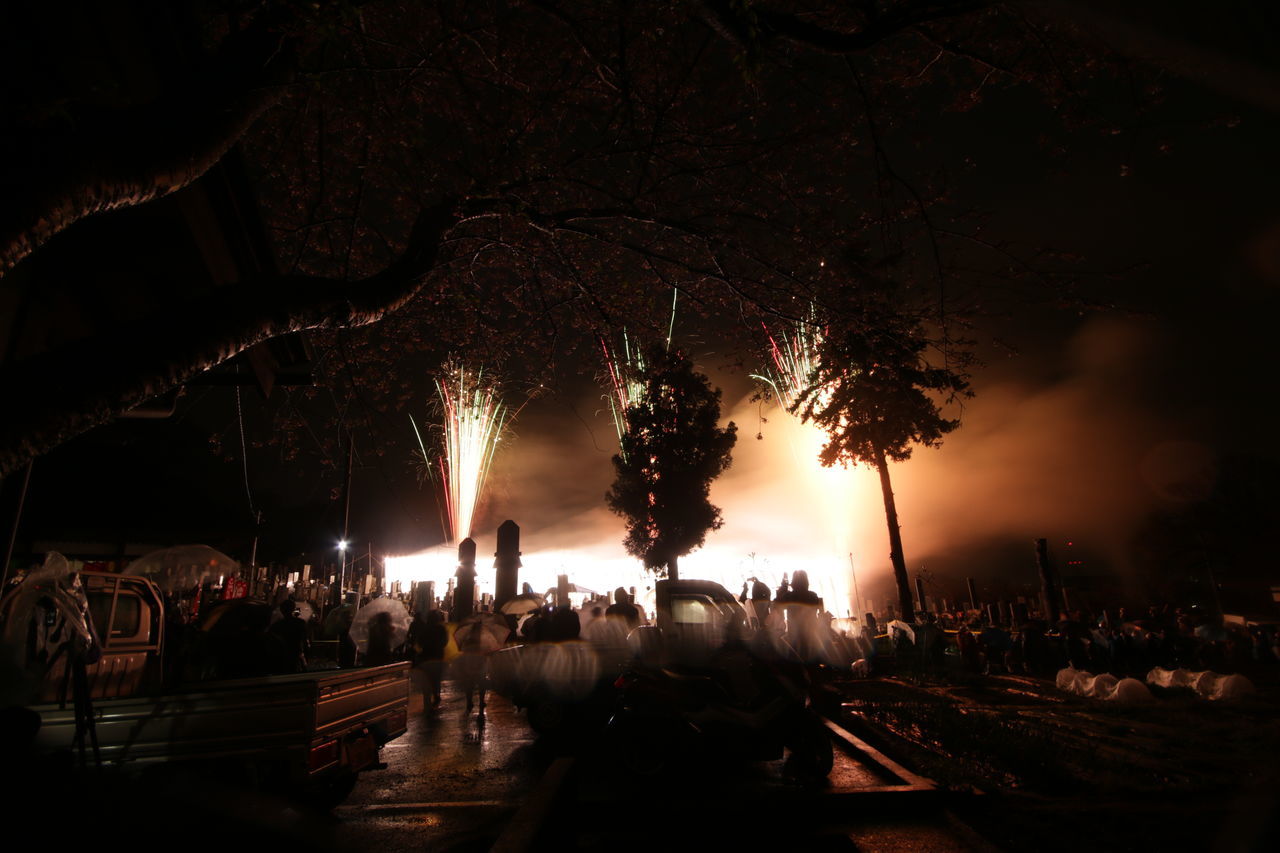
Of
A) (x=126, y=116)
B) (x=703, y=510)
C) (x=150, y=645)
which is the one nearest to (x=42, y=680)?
(x=150, y=645)

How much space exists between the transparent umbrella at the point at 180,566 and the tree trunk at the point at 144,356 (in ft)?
40.2

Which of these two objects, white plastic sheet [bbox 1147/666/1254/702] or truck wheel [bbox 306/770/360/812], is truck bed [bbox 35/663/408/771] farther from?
white plastic sheet [bbox 1147/666/1254/702]

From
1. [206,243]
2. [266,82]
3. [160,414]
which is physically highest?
[206,243]

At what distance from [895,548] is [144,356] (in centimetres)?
2088

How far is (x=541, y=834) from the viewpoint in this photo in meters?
2.53

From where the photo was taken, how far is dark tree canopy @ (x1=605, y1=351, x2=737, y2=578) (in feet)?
94.9

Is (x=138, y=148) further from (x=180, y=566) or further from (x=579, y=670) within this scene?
(x=180, y=566)

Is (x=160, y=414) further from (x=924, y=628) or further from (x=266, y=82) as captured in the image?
(x=924, y=628)

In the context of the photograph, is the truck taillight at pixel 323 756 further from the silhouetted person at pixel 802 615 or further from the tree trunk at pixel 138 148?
the silhouetted person at pixel 802 615

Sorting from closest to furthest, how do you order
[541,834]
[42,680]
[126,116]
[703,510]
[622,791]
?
[541,834]
[126,116]
[42,680]
[622,791]
[703,510]

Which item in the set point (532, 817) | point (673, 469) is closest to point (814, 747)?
point (532, 817)

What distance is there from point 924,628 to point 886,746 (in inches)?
399

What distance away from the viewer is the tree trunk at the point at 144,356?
2.47 m

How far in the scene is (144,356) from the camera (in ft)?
9.27
